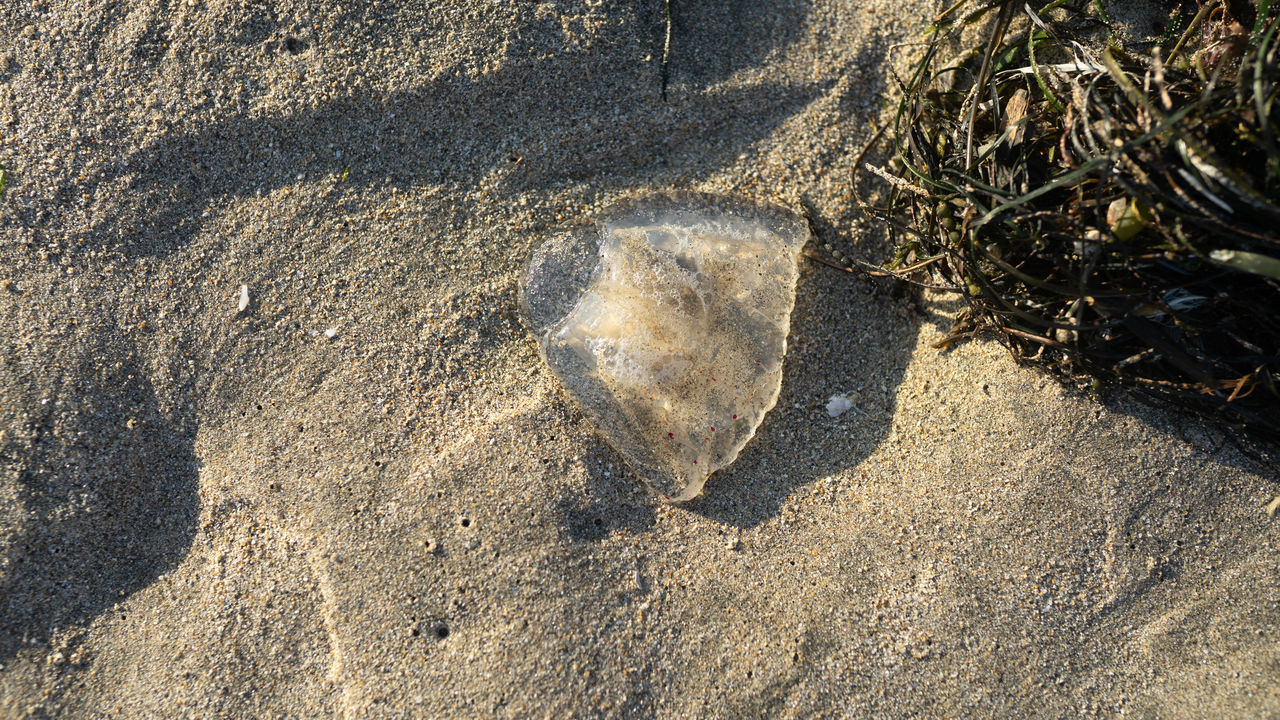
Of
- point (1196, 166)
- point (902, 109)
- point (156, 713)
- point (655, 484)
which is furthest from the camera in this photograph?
point (902, 109)

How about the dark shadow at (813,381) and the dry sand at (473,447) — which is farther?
the dark shadow at (813,381)

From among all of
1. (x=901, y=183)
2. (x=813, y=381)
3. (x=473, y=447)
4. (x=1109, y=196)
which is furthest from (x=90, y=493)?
(x=1109, y=196)

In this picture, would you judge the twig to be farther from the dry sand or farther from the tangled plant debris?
the dry sand

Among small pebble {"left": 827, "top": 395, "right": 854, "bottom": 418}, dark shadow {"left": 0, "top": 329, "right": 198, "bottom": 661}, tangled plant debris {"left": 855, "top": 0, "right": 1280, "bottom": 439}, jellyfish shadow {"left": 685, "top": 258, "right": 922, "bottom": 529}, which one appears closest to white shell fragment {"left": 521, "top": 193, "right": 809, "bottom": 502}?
jellyfish shadow {"left": 685, "top": 258, "right": 922, "bottom": 529}

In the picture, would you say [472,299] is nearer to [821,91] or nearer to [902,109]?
[821,91]

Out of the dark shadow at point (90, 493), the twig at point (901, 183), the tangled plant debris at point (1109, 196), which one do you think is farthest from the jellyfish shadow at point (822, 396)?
the dark shadow at point (90, 493)

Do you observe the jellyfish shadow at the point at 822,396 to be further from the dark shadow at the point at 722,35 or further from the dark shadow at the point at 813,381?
the dark shadow at the point at 722,35

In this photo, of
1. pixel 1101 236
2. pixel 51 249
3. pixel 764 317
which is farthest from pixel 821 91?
pixel 51 249
